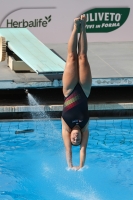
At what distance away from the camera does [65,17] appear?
12078 millimetres

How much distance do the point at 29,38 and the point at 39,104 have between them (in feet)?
7.51

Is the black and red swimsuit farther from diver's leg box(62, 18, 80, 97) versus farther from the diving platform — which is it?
the diving platform

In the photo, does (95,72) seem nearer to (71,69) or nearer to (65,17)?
(65,17)

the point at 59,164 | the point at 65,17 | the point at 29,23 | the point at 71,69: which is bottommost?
the point at 59,164

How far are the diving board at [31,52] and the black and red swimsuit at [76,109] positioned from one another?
5.81 feet

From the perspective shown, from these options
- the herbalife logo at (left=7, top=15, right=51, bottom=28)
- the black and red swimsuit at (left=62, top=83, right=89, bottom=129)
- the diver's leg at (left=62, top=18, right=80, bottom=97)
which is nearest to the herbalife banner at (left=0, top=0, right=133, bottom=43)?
the herbalife logo at (left=7, top=15, right=51, bottom=28)

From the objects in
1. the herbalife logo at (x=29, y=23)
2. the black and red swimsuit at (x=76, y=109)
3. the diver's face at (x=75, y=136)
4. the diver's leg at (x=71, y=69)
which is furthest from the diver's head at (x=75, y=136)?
the herbalife logo at (x=29, y=23)

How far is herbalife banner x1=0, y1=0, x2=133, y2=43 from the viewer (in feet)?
38.7

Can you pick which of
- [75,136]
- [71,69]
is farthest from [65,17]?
[75,136]

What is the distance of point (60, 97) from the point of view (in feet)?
31.0

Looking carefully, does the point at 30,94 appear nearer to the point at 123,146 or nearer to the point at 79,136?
the point at 123,146

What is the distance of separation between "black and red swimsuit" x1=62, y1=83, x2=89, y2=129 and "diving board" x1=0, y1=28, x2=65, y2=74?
5.81 ft

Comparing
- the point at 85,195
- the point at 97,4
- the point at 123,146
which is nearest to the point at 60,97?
the point at 123,146

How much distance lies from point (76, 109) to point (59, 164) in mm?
2094
